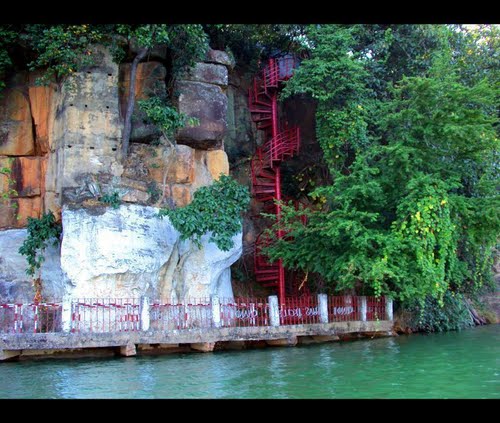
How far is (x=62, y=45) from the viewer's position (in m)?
16.0

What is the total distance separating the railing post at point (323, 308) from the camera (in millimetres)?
16250

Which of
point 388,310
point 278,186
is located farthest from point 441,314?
point 278,186

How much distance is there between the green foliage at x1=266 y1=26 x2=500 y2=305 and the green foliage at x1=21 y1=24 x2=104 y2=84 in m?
6.82

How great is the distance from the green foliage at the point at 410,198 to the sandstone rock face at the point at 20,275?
633cm

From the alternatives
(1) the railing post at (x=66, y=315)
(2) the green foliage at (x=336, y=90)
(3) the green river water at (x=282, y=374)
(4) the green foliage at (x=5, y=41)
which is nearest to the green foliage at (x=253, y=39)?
(2) the green foliage at (x=336, y=90)

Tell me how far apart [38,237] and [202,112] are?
6108mm

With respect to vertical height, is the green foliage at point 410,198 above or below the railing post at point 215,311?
above

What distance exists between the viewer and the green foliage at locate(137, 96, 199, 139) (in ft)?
53.7

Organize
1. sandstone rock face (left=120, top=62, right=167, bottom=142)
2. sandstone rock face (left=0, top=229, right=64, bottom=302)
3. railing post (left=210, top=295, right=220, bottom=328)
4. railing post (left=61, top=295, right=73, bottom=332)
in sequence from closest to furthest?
railing post (left=61, top=295, right=73, bottom=332)
railing post (left=210, top=295, right=220, bottom=328)
sandstone rock face (left=0, top=229, right=64, bottom=302)
sandstone rock face (left=120, top=62, right=167, bottom=142)

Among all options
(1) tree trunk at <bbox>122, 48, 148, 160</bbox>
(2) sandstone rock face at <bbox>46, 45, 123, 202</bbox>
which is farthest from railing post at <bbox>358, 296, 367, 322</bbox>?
(1) tree trunk at <bbox>122, 48, 148, 160</bbox>

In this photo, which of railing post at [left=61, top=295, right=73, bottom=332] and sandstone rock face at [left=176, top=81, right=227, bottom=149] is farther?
sandstone rock face at [left=176, top=81, right=227, bottom=149]

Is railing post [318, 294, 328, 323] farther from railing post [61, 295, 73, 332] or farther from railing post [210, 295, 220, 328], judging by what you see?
railing post [61, 295, 73, 332]

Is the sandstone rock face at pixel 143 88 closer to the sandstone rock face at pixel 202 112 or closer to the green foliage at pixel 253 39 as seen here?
the sandstone rock face at pixel 202 112
